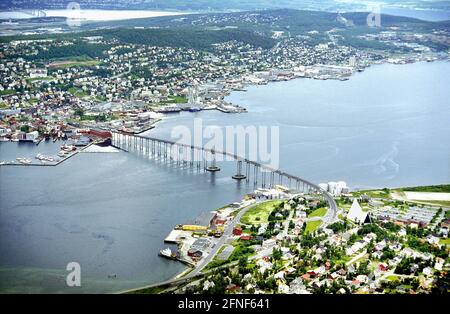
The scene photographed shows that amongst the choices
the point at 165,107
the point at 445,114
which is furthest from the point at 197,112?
the point at 445,114

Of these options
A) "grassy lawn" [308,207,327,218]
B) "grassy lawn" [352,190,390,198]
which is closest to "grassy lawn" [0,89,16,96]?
"grassy lawn" [352,190,390,198]

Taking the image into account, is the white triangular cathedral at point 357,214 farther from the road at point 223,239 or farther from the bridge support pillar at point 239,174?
the bridge support pillar at point 239,174

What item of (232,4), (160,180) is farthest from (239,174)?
(232,4)

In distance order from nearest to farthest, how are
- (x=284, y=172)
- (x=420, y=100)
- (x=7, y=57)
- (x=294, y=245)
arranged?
(x=294, y=245), (x=284, y=172), (x=420, y=100), (x=7, y=57)

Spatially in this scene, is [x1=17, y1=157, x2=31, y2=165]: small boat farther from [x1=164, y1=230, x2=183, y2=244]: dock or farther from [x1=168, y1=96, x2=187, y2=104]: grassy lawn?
[x1=168, y1=96, x2=187, y2=104]: grassy lawn

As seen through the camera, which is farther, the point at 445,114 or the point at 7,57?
the point at 7,57
